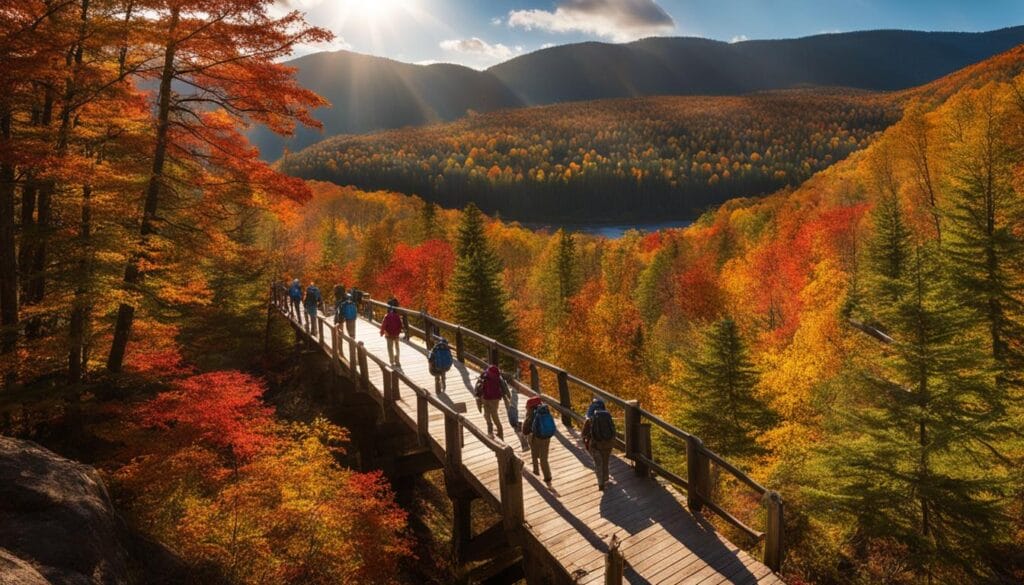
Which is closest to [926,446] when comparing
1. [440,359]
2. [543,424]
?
[543,424]

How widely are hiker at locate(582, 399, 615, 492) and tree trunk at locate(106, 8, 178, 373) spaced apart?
421 inches

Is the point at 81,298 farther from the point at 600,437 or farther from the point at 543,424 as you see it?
the point at 600,437

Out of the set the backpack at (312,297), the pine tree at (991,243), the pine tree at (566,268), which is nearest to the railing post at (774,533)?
the pine tree at (991,243)

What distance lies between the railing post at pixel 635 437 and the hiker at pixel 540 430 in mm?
1454

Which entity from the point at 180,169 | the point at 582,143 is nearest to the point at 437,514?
the point at 180,169

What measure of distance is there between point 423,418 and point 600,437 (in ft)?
12.0

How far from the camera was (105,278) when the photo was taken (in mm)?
11484

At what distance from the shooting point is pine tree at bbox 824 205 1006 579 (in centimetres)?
1247

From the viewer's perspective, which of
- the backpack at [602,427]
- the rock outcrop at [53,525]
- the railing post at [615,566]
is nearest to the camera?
the rock outcrop at [53,525]

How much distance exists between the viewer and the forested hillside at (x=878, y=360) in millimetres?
12781

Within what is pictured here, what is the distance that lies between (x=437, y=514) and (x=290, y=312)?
11159 mm

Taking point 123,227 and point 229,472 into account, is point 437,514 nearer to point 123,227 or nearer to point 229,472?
point 229,472

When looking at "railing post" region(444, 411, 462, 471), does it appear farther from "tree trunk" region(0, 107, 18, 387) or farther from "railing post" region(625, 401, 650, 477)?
"tree trunk" region(0, 107, 18, 387)

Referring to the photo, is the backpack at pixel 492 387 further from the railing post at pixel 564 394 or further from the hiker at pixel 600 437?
the hiker at pixel 600 437
